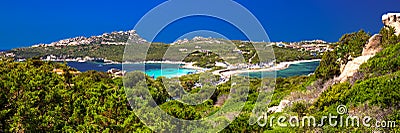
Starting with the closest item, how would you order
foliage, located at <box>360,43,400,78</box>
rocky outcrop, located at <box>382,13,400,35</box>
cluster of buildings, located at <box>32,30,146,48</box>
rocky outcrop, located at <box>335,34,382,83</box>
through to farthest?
foliage, located at <box>360,43,400,78</box>
rocky outcrop, located at <box>335,34,382,83</box>
rocky outcrop, located at <box>382,13,400,35</box>
cluster of buildings, located at <box>32,30,146,48</box>

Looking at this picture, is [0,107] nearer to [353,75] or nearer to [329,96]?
[329,96]

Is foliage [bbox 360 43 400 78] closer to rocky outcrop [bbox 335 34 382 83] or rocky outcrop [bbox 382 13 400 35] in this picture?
rocky outcrop [bbox 335 34 382 83]

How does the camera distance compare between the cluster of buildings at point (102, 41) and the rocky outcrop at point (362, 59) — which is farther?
the cluster of buildings at point (102, 41)

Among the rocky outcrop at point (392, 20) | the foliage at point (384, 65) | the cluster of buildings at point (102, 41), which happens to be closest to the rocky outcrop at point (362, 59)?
the foliage at point (384, 65)

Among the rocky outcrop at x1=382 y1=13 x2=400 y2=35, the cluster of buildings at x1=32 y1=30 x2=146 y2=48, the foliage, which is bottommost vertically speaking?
the foliage

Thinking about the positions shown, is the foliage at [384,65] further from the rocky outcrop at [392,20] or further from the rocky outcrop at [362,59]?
the rocky outcrop at [392,20]

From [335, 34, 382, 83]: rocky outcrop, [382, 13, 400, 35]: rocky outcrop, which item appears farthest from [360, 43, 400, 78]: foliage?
[382, 13, 400, 35]: rocky outcrop

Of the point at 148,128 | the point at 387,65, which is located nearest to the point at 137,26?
the point at 148,128
